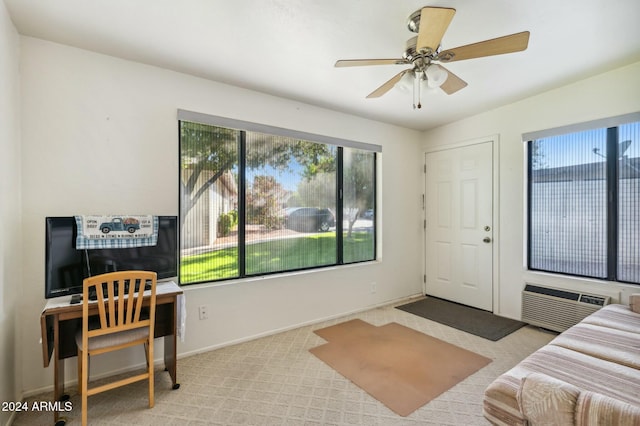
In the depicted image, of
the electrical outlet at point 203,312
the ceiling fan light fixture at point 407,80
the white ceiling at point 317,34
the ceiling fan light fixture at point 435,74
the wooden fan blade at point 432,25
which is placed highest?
the white ceiling at point 317,34

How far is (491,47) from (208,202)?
2.50m

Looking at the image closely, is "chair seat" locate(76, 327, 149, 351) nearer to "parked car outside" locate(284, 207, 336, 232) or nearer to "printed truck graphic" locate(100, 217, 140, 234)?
"printed truck graphic" locate(100, 217, 140, 234)

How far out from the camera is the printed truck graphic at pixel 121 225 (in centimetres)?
219

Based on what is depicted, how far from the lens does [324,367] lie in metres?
2.50

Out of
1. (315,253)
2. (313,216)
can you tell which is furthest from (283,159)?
(315,253)

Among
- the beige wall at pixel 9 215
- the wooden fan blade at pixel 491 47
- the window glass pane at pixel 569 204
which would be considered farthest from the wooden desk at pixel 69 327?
the window glass pane at pixel 569 204

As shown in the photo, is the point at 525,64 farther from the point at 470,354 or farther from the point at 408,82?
the point at 470,354

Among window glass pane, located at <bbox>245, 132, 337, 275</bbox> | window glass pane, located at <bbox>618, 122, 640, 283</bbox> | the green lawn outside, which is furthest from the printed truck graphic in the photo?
window glass pane, located at <bbox>618, 122, 640, 283</bbox>

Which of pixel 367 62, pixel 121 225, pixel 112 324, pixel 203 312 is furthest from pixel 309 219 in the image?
pixel 112 324

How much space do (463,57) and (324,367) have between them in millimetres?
2493

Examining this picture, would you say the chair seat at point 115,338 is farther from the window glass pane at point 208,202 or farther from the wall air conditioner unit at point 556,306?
the wall air conditioner unit at point 556,306

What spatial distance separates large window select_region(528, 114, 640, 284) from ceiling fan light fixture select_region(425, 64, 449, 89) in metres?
2.17

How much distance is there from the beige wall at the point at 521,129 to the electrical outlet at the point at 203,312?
3405 millimetres

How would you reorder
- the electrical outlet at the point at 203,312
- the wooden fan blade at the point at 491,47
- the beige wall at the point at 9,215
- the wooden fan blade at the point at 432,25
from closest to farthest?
the wooden fan blade at the point at 432,25 → the wooden fan blade at the point at 491,47 → the beige wall at the point at 9,215 → the electrical outlet at the point at 203,312
